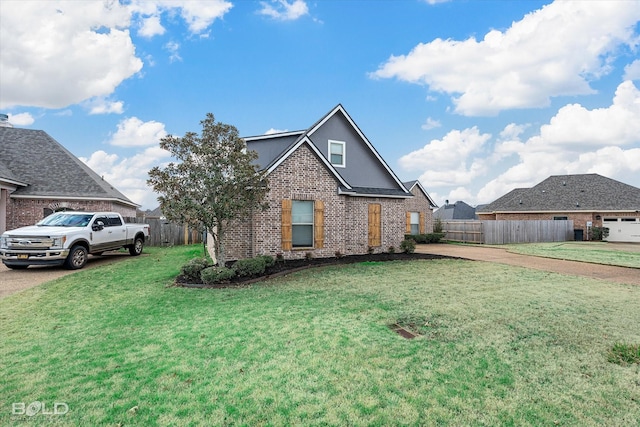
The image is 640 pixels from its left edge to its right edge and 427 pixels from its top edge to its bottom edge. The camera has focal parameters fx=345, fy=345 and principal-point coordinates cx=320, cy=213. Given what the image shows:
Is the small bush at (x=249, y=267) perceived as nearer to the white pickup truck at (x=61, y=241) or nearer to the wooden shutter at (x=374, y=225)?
the wooden shutter at (x=374, y=225)

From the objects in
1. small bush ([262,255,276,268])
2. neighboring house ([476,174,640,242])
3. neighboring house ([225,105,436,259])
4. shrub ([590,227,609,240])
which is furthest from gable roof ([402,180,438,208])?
small bush ([262,255,276,268])

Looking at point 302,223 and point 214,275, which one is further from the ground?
point 302,223

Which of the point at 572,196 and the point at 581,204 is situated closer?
the point at 581,204

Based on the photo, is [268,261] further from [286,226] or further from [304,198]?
[304,198]

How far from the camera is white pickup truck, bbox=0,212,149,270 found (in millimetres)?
11734

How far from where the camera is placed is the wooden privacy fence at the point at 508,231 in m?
25.2

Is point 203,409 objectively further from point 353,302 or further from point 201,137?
point 201,137

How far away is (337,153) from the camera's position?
1596cm

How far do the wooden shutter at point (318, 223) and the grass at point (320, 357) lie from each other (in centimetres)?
518

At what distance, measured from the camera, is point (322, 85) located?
17.9 m

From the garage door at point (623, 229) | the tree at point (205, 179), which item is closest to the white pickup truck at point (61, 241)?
the tree at point (205, 179)

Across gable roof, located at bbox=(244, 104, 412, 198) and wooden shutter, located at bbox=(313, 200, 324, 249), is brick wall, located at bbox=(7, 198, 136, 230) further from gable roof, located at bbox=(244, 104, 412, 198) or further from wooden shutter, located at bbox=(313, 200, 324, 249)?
wooden shutter, located at bbox=(313, 200, 324, 249)

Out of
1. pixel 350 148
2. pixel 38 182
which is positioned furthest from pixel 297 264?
pixel 38 182

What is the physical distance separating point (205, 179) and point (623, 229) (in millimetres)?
33310
